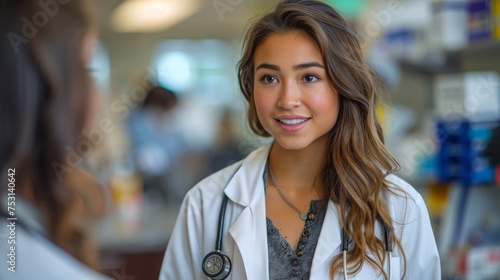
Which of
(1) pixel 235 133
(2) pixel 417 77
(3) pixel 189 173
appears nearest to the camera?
(2) pixel 417 77

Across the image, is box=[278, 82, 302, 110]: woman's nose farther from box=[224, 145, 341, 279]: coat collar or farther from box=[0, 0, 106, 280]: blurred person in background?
box=[0, 0, 106, 280]: blurred person in background

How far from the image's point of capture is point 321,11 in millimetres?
1549

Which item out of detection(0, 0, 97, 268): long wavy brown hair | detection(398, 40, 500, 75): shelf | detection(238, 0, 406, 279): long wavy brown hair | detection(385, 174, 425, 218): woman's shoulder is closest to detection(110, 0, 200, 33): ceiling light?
detection(398, 40, 500, 75): shelf

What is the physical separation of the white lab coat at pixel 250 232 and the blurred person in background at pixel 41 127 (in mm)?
532

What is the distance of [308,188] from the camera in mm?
1671

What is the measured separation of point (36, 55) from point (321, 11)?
2.50ft

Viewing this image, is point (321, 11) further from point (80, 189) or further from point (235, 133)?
point (235, 133)

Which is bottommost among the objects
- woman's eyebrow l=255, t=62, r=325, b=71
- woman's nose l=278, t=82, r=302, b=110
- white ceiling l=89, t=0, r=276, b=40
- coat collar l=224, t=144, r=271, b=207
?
coat collar l=224, t=144, r=271, b=207

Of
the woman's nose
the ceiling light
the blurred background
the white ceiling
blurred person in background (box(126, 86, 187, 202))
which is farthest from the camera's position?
the white ceiling

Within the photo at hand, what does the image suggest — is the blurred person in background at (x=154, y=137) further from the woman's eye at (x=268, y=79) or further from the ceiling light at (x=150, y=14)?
the woman's eye at (x=268, y=79)

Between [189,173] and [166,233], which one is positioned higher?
[189,173]

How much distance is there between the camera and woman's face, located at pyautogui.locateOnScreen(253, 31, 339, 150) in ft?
4.91

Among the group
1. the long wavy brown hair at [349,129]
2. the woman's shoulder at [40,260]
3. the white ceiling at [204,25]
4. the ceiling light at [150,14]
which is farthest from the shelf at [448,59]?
the ceiling light at [150,14]

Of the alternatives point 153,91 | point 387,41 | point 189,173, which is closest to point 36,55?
point 387,41
